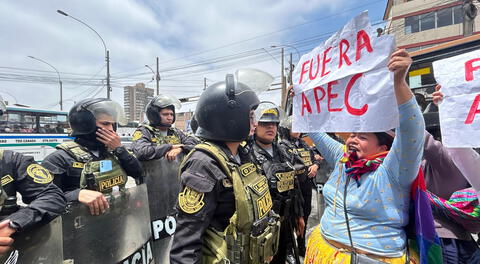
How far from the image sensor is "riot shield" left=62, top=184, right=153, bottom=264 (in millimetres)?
1919

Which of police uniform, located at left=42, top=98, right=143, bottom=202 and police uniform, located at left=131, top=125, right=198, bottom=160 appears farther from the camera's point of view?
police uniform, located at left=131, top=125, right=198, bottom=160

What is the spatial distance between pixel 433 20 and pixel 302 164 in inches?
1204

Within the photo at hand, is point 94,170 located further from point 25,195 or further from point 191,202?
point 191,202

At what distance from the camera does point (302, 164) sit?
3.65 m

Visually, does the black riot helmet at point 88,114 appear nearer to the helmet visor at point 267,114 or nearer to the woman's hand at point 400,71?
the helmet visor at point 267,114

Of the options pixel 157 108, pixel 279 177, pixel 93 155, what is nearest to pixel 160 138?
pixel 157 108

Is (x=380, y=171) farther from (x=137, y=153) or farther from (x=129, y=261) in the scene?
(x=137, y=153)

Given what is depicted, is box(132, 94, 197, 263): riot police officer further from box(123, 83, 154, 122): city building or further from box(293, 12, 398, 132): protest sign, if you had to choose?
box(123, 83, 154, 122): city building

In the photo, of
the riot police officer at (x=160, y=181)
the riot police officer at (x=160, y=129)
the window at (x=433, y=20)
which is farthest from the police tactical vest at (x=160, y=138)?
the window at (x=433, y=20)

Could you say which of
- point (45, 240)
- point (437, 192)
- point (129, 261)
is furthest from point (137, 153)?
point (437, 192)

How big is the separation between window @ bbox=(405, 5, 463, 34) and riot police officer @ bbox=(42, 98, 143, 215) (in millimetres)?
30850

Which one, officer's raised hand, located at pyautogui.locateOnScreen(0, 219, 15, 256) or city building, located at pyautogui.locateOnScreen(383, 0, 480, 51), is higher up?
city building, located at pyautogui.locateOnScreen(383, 0, 480, 51)

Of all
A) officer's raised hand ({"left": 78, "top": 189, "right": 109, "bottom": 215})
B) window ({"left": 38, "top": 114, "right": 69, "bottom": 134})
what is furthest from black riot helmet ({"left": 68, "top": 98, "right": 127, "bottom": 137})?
window ({"left": 38, "top": 114, "right": 69, "bottom": 134})

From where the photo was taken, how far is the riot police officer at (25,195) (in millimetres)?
1567
